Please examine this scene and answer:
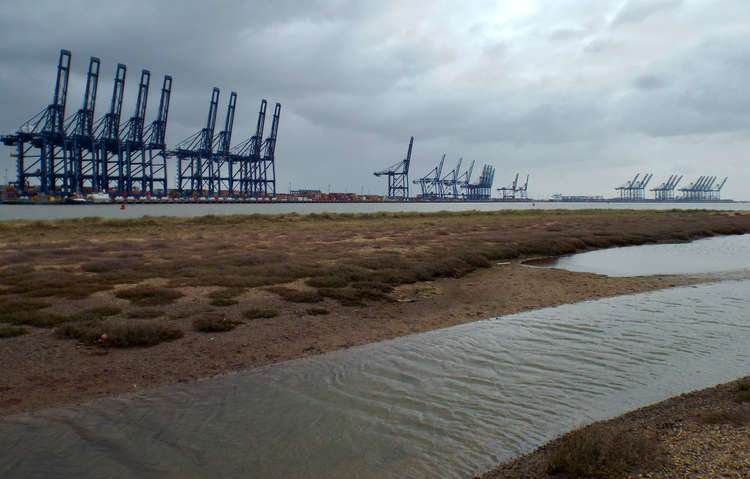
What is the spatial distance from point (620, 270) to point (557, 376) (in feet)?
42.8

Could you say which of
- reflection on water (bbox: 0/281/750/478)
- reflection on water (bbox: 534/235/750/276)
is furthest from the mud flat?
reflection on water (bbox: 534/235/750/276)

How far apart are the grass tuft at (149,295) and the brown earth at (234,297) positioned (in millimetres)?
63

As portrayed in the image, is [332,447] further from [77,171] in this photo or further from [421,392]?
[77,171]

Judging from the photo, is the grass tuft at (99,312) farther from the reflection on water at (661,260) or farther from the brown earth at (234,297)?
the reflection on water at (661,260)

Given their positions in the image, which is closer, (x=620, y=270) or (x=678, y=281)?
(x=678, y=281)

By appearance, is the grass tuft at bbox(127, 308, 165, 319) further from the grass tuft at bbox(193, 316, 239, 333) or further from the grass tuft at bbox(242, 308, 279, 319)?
the grass tuft at bbox(242, 308, 279, 319)

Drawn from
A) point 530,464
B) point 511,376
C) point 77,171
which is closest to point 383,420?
point 530,464

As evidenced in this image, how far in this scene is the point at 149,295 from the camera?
1110 cm

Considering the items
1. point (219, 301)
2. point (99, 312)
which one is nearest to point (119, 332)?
point (99, 312)

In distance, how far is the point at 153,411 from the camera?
19.1 feet

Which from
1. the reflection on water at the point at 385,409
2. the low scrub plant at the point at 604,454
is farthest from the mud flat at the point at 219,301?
the low scrub plant at the point at 604,454

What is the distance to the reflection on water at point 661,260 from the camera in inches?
727

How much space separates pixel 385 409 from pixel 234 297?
640cm

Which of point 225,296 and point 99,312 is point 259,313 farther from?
point 99,312
